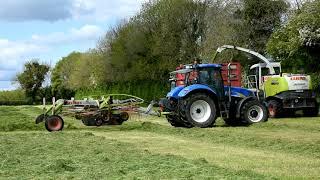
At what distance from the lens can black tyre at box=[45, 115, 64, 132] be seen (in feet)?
64.0

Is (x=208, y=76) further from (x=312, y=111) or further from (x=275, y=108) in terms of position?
(x=312, y=111)

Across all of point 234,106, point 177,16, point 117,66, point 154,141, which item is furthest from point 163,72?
point 154,141

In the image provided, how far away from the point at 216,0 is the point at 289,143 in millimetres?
32687

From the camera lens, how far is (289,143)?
13.1 meters

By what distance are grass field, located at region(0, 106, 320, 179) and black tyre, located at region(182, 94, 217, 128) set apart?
130 cm

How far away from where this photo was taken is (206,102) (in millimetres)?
19359

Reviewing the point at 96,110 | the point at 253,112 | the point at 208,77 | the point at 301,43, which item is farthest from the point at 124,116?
the point at 301,43

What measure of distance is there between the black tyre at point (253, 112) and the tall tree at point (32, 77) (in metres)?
68.5

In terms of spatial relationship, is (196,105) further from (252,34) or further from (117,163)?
(252,34)

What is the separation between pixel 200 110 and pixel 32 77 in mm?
74855

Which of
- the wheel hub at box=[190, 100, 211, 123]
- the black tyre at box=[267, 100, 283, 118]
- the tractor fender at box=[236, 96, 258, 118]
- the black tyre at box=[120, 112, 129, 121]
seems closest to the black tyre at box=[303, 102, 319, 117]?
the black tyre at box=[267, 100, 283, 118]

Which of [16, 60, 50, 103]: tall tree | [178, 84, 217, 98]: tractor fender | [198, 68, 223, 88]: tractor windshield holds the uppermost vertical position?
[16, 60, 50, 103]: tall tree

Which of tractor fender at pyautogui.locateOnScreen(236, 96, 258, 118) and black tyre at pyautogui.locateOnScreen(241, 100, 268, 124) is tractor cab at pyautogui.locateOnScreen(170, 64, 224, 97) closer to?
tractor fender at pyautogui.locateOnScreen(236, 96, 258, 118)

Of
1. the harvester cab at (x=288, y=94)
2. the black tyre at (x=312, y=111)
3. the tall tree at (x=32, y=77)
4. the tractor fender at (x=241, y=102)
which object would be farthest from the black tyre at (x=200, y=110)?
the tall tree at (x=32, y=77)
